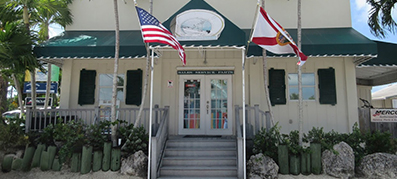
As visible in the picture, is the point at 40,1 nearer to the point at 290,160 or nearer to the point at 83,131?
the point at 83,131

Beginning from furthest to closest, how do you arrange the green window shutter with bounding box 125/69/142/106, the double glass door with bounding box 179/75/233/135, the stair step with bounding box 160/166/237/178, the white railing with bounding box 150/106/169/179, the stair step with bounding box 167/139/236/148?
the green window shutter with bounding box 125/69/142/106, the double glass door with bounding box 179/75/233/135, the stair step with bounding box 167/139/236/148, the stair step with bounding box 160/166/237/178, the white railing with bounding box 150/106/169/179

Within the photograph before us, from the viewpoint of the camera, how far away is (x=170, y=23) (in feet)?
20.2

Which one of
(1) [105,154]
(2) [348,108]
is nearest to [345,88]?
(2) [348,108]

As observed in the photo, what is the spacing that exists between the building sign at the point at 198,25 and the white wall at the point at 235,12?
3.22 m

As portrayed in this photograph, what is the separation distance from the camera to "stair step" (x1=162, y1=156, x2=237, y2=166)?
6223 mm

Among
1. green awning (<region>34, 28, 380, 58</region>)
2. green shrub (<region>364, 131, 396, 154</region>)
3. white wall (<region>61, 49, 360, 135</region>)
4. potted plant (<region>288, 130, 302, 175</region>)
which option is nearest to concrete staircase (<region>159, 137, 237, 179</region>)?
potted plant (<region>288, 130, 302, 175</region>)

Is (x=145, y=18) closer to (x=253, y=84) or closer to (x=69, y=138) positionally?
(x=69, y=138)

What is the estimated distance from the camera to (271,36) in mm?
5453

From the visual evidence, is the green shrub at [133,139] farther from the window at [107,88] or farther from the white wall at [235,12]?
the white wall at [235,12]

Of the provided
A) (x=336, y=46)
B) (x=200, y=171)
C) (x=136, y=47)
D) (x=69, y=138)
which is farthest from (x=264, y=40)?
(x=69, y=138)

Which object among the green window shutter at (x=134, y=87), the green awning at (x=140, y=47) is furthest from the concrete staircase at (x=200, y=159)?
the green awning at (x=140, y=47)

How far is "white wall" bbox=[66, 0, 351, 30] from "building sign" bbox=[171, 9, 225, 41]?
3.22 meters

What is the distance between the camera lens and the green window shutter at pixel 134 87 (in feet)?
28.2

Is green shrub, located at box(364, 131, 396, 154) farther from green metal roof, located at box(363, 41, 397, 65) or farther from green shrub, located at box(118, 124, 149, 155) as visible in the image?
green shrub, located at box(118, 124, 149, 155)
